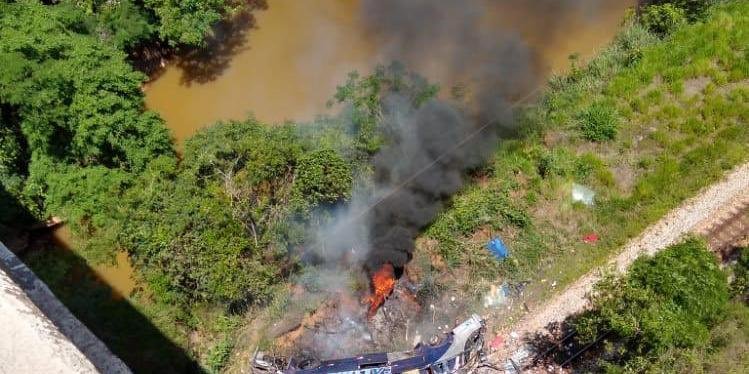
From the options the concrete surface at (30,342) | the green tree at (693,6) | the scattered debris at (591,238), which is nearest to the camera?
the concrete surface at (30,342)

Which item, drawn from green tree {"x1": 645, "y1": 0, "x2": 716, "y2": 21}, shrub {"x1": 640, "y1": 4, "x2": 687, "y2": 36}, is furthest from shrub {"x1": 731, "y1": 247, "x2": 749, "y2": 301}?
green tree {"x1": 645, "y1": 0, "x2": 716, "y2": 21}

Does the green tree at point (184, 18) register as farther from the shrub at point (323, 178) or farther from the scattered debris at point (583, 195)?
the scattered debris at point (583, 195)

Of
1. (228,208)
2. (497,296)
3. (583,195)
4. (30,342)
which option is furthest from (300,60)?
(30,342)

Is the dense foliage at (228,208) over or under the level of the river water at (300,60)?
under

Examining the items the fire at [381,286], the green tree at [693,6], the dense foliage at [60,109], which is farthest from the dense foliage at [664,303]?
the dense foliage at [60,109]

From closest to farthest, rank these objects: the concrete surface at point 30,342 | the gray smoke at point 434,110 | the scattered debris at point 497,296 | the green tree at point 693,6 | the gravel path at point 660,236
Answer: the concrete surface at point 30,342 < the gravel path at point 660,236 < the scattered debris at point 497,296 < the gray smoke at point 434,110 < the green tree at point 693,6

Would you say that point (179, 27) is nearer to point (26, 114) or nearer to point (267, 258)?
point (26, 114)

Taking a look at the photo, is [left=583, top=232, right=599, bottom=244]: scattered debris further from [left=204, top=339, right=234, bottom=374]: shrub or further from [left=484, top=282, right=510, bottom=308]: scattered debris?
[left=204, top=339, right=234, bottom=374]: shrub
